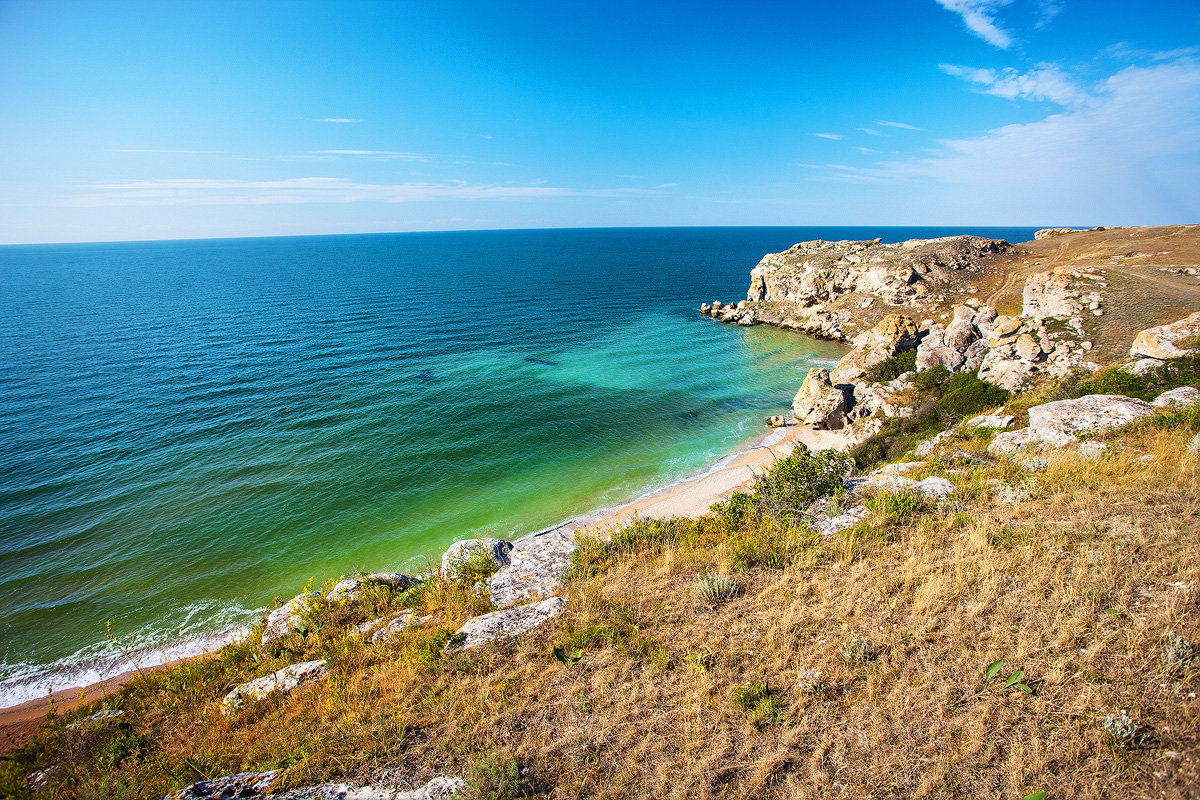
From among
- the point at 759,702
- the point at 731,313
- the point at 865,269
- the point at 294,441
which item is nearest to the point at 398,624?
the point at 759,702

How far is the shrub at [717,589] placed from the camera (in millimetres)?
8547

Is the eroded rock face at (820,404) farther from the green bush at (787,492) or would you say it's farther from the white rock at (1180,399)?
the green bush at (787,492)

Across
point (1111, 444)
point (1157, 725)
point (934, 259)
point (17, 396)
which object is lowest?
point (17, 396)

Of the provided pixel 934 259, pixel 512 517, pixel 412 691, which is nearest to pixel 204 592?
pixel 512 517

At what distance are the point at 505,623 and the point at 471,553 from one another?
5134 millimetres

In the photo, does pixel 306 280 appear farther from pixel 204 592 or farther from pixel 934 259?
pixel 934 259

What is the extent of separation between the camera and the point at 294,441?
93.1 ft

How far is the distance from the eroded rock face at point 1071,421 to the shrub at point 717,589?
33.8ft

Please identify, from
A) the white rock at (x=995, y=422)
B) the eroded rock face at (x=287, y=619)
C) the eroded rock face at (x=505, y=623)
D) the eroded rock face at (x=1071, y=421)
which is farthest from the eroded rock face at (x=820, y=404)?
the eroded rock face at (x=287, y=619)

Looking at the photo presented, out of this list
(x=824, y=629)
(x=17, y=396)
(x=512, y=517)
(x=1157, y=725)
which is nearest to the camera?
(x=1157, y=725)

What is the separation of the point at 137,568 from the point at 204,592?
3.82 metres

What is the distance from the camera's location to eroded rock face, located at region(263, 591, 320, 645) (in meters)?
11.0

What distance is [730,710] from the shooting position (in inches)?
239

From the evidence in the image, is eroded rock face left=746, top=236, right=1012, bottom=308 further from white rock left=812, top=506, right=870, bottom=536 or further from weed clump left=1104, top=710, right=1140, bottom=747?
weed clump left=1104, top=710, right=1140, bottom=747
